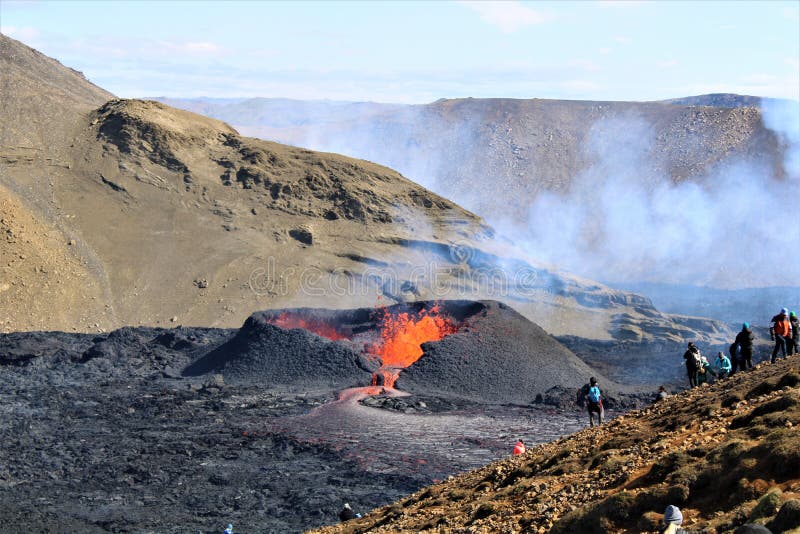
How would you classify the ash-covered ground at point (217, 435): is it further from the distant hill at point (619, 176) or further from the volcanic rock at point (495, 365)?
the distant hill at point (619, 176)

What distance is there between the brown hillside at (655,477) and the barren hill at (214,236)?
3809 cm

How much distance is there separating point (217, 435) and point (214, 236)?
2868 cm

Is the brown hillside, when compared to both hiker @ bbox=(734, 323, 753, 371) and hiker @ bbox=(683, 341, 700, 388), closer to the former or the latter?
hiker @ bbox=(734, 323, 753, 371)

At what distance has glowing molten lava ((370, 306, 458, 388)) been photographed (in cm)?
4156

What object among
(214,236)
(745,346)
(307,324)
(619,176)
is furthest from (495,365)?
(619,176)

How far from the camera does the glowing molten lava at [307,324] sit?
4428cm

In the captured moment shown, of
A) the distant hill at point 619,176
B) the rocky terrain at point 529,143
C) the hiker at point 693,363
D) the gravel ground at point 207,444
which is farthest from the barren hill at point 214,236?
the hiker at point 693,363

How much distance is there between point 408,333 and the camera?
42344mm

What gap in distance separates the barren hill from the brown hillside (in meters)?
38.1

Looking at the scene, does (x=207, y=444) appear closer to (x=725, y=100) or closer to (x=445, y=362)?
(x=445, y=362)

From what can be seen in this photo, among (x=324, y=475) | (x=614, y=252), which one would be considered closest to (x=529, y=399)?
(x=324, y=475)

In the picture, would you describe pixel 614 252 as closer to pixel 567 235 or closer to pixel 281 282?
pixel 567 235

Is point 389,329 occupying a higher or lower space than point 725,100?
lower

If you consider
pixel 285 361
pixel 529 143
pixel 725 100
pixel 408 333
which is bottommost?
pixel 285 361
